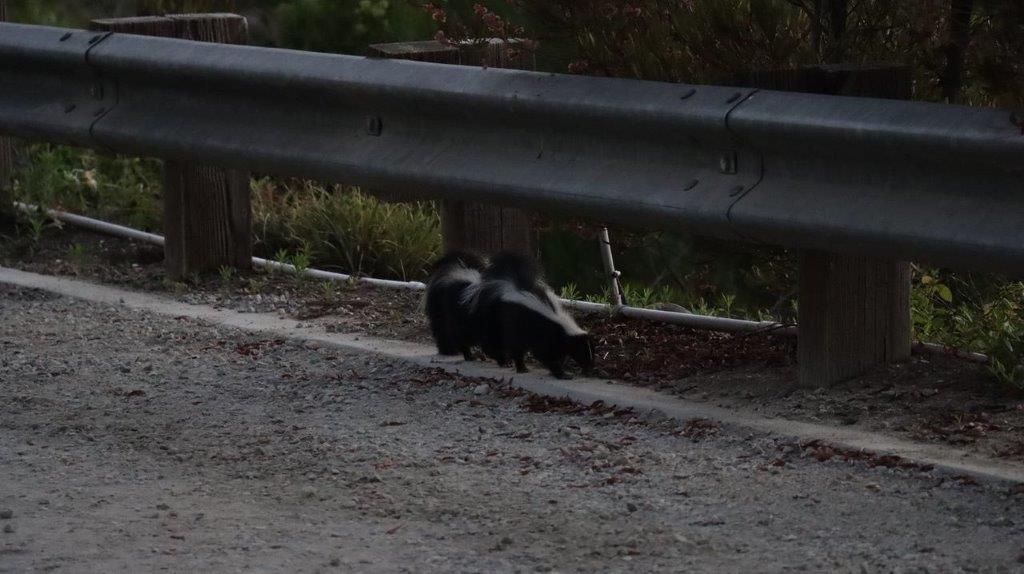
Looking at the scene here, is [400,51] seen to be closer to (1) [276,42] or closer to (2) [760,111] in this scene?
(2) [760,111]

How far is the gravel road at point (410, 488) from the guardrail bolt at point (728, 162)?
795mm

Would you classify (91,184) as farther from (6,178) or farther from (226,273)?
(226,273)

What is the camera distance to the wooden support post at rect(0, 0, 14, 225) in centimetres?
861

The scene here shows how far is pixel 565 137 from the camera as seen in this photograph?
557 cm

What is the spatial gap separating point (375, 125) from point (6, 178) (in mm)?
3539

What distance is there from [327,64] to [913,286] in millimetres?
2459

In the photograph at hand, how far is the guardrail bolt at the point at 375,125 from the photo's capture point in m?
6.23

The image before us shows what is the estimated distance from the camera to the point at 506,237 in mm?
6605

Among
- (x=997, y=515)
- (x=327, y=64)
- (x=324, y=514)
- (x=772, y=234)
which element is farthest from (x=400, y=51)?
(x=997, y=515)

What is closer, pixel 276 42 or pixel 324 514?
pixel 324 514

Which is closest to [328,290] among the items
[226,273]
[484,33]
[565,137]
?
[226,273]

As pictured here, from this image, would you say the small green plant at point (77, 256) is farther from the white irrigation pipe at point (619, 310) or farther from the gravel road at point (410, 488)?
the gravel road at point (410, 488)

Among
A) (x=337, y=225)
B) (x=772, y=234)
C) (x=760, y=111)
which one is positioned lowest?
(x=337, y=225)

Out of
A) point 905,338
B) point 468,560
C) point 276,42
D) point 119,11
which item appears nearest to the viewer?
point 468,560
